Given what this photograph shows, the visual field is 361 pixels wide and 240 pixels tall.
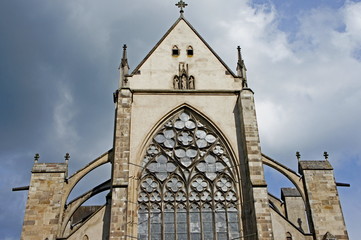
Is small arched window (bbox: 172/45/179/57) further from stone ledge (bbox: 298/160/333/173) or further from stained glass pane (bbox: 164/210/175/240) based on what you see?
stained glass pane (bbox: 164/210/175/240)

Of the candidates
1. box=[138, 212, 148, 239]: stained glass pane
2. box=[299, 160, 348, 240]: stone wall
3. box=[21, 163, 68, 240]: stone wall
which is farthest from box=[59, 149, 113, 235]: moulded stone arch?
box=[299, 160, 348, 240]: stone wall

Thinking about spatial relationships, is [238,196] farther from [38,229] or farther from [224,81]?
[38,229]

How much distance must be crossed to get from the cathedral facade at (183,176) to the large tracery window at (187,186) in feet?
0.12

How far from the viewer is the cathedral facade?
15469mm

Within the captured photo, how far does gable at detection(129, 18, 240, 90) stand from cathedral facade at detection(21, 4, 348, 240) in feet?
0.18

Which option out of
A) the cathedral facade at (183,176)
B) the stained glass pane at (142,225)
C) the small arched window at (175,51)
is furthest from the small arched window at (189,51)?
the stained glass pane at (142,225)

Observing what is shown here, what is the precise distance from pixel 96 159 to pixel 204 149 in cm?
421

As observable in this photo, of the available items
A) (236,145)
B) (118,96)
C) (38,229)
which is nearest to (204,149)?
(236,145)

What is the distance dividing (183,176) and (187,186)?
1.44 feet

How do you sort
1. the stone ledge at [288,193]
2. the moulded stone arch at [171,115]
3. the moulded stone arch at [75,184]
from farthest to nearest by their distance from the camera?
the stone ledge at [288,193], the moulded stone arch at [171,115], the moulded stone arch at [75,184]

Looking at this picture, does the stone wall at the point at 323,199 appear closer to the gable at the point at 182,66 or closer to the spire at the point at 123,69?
the gable at the point at 182,66

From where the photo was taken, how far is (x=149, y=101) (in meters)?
18.3

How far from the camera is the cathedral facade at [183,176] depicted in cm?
1547

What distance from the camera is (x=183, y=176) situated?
16688 millimetres
